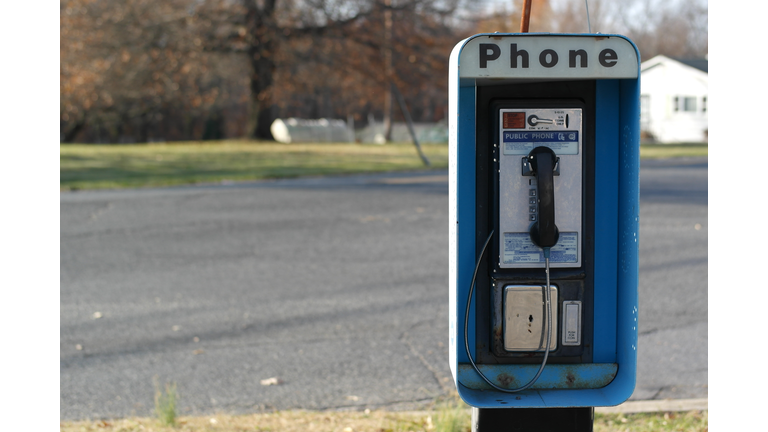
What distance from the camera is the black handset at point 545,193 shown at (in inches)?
92.5

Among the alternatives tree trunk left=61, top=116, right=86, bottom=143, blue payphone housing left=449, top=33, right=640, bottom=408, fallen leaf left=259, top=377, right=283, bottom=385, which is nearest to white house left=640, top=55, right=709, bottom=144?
blue payphone housing left=449, top=33, right=640, bottom=408

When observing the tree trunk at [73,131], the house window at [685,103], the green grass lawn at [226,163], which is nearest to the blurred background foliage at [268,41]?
the green grass lawn at [226,163]

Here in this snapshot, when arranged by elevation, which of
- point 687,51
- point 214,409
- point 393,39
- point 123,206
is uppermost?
point 393,39

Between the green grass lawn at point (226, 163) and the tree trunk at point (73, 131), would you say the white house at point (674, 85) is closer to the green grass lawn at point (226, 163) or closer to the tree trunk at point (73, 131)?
the green grass lawn at point (226, 163)

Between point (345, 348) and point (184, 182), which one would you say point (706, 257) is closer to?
point (345, 348)

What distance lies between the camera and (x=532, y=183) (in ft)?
7.93

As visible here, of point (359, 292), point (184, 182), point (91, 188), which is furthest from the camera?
point (184, 182)

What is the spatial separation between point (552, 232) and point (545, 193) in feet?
0.44

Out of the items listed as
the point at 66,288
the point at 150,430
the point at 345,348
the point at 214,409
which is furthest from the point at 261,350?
the point at 66,288

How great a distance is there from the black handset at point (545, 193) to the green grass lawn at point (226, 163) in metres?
11.6

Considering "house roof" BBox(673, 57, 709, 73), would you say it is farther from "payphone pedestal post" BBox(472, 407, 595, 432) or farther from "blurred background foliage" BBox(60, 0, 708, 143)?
"blurred background foliage" BBox(60, 0, 708, 143)

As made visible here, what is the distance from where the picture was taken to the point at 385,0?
843 inches

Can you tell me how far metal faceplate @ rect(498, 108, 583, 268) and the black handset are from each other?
0.04 metres

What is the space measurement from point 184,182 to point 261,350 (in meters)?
9.33
